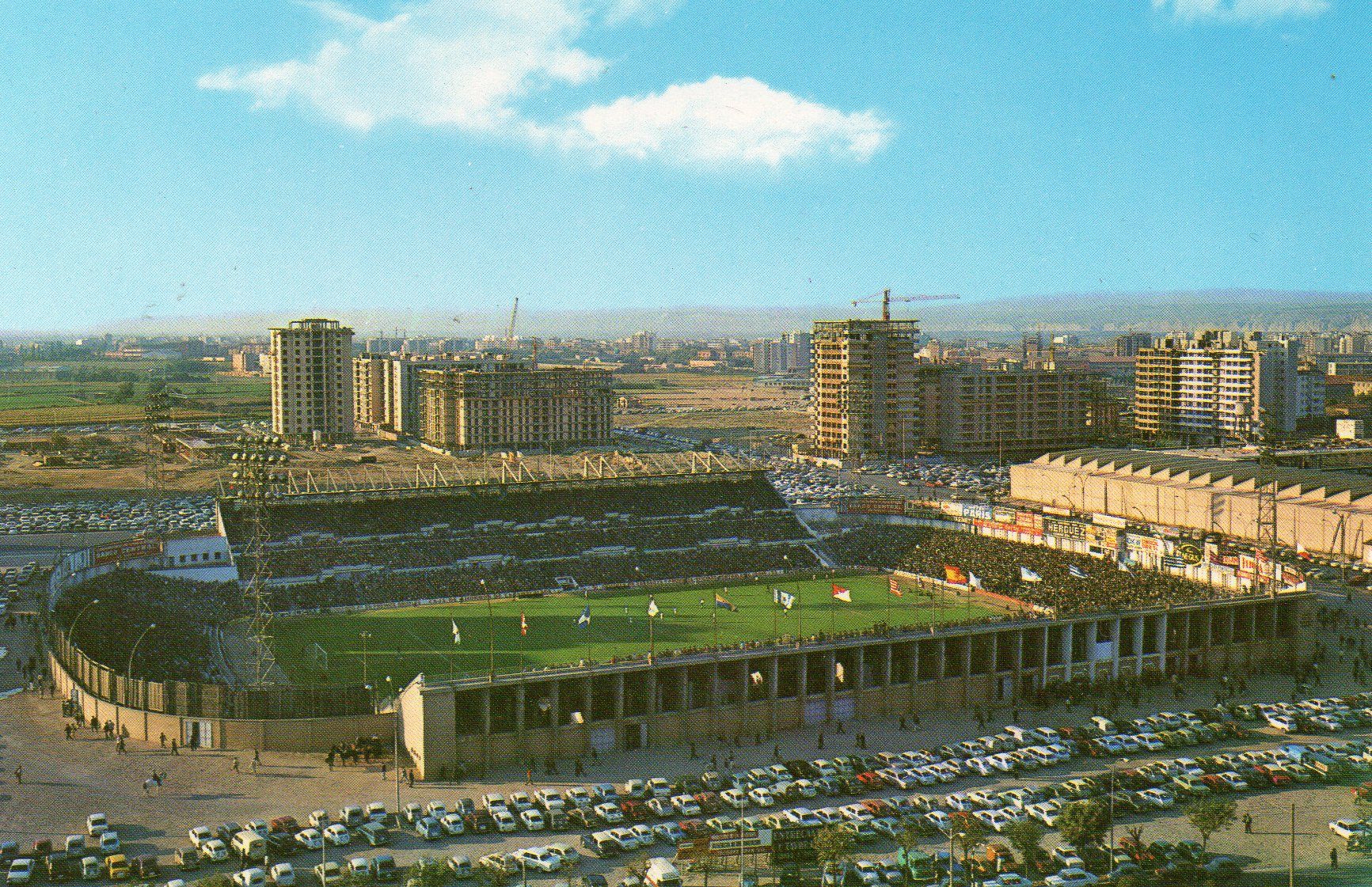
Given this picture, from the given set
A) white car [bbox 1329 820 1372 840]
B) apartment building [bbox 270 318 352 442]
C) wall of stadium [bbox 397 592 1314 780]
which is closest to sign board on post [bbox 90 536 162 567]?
wall of stadium [bbox 397 592 1314 780]

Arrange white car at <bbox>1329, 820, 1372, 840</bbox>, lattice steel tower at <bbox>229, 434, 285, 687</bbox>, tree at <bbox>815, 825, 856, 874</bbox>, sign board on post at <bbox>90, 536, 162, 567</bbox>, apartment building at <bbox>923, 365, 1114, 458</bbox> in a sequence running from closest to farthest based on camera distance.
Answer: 1. tree at <bbox>815, 825, 856, 874</bbox>
2. white car at <bbox>1329, 820, 1372, 840</bbox>
3. lattice steel tower at <bbox>229, 434, 285, 687</bbox>
4. sign board on post at <bbox>90, 536, 162, 567</bbox>
5. apartment building at <bbox>923, 365, 1114, 458</bbox>

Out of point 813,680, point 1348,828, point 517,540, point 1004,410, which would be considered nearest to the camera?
point 1348,828

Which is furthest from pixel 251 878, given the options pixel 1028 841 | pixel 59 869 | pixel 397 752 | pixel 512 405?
pixel 512 405

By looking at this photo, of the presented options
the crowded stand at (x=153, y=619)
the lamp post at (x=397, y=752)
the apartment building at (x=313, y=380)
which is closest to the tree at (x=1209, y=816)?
the lamp post at (x=397, y=752)

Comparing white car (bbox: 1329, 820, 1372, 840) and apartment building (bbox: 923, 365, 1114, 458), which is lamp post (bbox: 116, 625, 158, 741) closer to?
white car (bbox: 1329, 820, 1372, 840)

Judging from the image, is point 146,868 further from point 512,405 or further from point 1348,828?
point 512,405

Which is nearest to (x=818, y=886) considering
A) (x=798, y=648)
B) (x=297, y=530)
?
(x=798, y=648)
